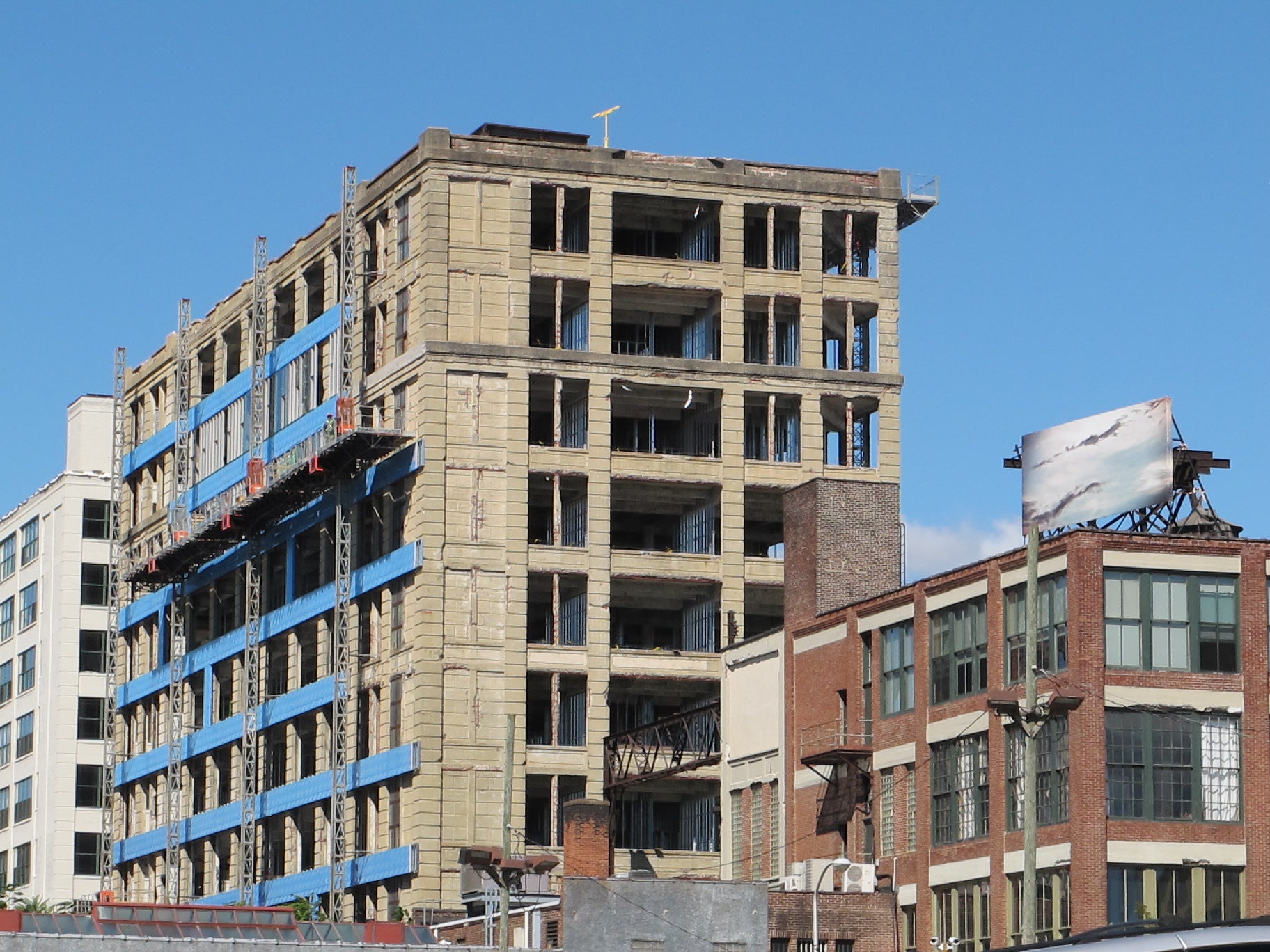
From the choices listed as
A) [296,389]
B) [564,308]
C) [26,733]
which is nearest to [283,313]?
[296,389]

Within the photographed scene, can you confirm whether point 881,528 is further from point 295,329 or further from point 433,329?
point 295,329

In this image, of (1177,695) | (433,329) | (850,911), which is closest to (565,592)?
(433,329)

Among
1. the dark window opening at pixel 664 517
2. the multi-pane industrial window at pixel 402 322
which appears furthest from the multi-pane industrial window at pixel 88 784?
the multi-pane industrial window at pixel 402 322

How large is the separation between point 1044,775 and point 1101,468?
33.7ft

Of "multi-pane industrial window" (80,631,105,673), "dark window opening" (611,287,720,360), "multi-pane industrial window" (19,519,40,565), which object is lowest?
"multi-pane industrial window" (80,631,105,673)

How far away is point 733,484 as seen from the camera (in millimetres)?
115125

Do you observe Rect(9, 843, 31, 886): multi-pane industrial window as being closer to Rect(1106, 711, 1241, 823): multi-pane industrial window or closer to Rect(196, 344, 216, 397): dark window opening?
Rect(196, 344, 216, 397): dark window opening

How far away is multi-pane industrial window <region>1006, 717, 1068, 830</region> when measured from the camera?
77375 millimetres

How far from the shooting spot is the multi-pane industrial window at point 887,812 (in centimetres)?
8494

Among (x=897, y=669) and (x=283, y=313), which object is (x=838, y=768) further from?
(x=283, y=313)

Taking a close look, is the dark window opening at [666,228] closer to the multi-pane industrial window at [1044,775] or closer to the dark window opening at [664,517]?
the dark window opening at [664,517]

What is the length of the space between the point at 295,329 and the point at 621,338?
17316mm

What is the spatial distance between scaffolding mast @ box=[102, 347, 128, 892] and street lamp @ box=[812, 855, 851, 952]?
2661 inches

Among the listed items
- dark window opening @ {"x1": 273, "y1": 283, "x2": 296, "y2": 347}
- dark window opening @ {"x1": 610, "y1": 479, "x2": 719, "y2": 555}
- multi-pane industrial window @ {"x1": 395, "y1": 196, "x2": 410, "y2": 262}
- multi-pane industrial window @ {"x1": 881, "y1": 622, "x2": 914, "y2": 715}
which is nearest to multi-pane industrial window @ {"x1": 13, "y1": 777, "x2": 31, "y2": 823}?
dark window opening @ {"x1": 273, "y1": 283, "x2": 296, "y2": 347}
